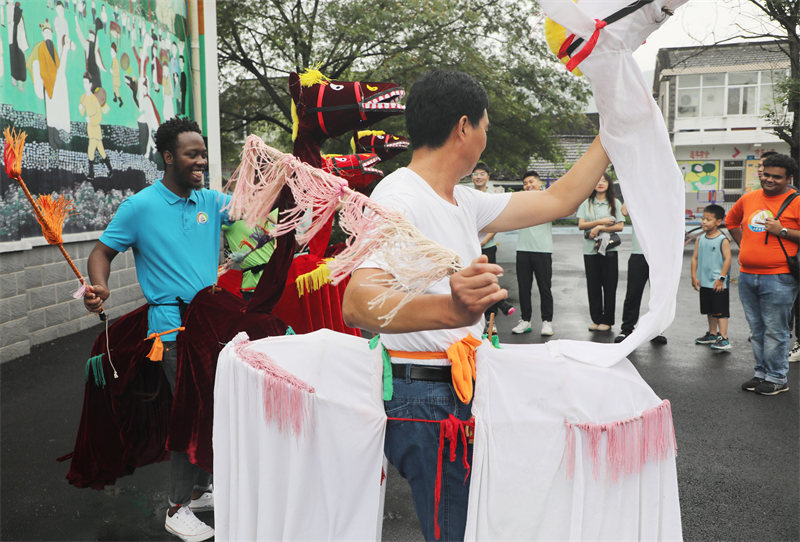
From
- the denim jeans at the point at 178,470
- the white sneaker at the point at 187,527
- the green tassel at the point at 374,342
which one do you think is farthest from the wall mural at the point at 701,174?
the green tassel at the point at 374,342

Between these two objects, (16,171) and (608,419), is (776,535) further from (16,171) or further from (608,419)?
(16,171)

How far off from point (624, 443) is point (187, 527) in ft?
7.59

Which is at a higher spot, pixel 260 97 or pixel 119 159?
pixel 260 97

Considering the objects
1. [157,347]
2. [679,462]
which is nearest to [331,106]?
[157,347]

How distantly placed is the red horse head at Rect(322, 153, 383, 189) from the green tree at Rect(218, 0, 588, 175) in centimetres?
885

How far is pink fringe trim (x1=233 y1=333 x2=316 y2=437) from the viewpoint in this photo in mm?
2012

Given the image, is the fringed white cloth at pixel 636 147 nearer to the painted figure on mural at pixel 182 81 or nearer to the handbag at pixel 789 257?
the handbag at pixel 789 257

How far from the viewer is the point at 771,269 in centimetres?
540

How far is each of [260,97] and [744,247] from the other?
13094mm

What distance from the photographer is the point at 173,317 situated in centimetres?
325

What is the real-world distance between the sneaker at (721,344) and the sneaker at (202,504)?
5.74 m

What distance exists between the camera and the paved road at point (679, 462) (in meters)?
3.35

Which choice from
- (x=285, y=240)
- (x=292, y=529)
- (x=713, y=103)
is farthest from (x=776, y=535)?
(x=713, y=103)

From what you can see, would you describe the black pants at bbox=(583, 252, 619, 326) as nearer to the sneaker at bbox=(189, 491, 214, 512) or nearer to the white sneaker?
the sneaker at bbox=(189, 491, 214, 512)
